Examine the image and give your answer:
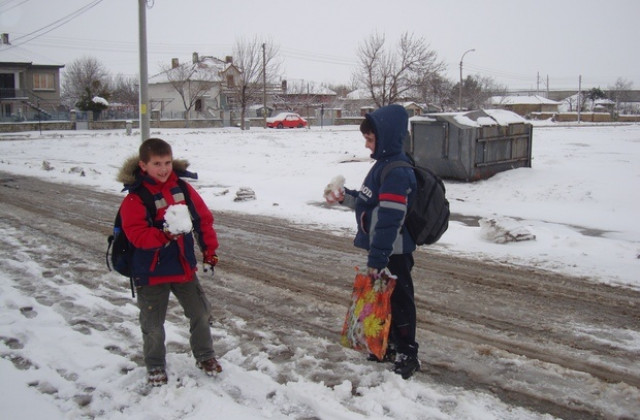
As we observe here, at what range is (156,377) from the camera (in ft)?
12.1

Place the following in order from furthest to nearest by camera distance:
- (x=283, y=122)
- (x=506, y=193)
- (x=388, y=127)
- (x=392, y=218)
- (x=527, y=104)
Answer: (x=527, y=104), (x=283, y=122), (x=506, y=193), (x=388, y=127), (x=392, y=218)

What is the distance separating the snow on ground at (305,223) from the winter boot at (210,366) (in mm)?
71

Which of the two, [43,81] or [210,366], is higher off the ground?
[43,81]

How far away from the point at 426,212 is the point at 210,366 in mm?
1840

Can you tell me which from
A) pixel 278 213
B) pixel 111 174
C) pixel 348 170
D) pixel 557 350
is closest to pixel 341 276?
pixel 557 350

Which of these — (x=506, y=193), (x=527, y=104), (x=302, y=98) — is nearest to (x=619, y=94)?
(x=527, y=104)

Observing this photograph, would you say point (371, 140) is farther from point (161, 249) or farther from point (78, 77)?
point (78, 77)

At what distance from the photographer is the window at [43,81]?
58000 mm

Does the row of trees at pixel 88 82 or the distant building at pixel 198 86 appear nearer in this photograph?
the distant building at pixel 198 86

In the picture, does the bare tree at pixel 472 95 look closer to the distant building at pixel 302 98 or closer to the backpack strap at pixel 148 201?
the distant building at pixel 302 98

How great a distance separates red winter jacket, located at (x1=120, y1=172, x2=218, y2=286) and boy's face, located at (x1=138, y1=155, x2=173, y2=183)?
0.05 m

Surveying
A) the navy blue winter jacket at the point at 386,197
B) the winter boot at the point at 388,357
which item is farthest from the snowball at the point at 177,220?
the winter boot at the point at 388,357

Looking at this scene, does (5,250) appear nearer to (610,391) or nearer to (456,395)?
(456,395)

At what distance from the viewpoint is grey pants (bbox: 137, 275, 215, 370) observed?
12.2 feet
